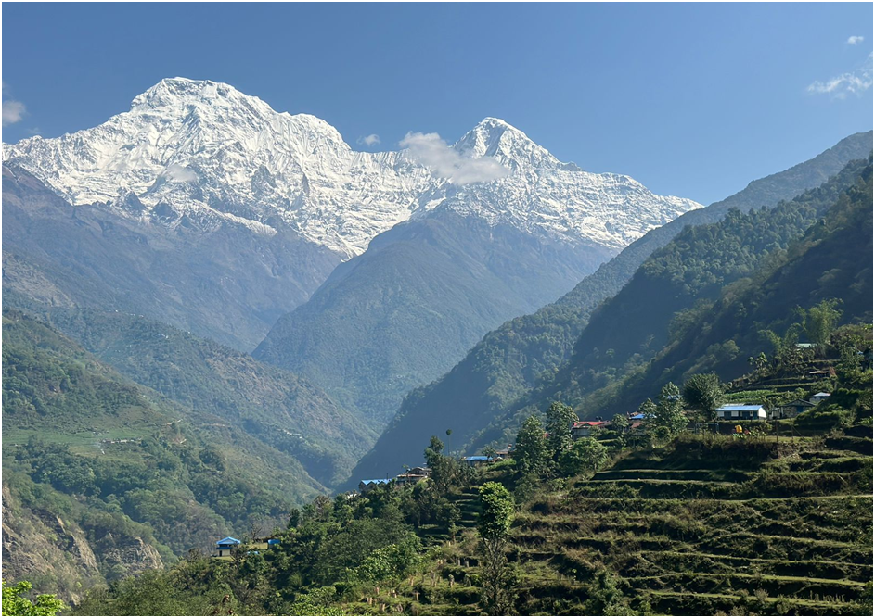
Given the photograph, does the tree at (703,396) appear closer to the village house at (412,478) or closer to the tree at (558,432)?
the tree at (558,432)

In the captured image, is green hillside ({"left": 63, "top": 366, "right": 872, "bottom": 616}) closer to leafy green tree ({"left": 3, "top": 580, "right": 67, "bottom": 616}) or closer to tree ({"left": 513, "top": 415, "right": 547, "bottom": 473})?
tree ({"left": 513, "top": 415, "right": 547, "bottom": 473})

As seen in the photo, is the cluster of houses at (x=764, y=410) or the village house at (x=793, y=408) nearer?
the cluster of houses at (x=764, y=410)

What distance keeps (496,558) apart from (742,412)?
28.7 meters

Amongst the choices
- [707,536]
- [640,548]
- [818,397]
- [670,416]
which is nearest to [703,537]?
[707,536]

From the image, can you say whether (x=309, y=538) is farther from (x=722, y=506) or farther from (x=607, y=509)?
(x=722, y=506)

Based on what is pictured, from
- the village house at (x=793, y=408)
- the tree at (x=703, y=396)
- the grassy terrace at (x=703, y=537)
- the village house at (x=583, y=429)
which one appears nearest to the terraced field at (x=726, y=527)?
the grassy terrace at (x=703, y=537)

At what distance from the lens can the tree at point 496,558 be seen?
65369mm

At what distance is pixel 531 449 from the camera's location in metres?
99.8

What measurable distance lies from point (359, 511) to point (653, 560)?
50423 millimetres

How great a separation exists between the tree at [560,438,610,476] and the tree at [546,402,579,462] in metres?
4.63

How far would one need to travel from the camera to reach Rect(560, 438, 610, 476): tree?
87.2 m

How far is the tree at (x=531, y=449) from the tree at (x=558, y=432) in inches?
59.7

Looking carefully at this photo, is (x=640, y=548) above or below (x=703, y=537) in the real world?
above

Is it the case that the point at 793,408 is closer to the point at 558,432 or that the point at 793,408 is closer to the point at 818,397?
the point at 818,397
